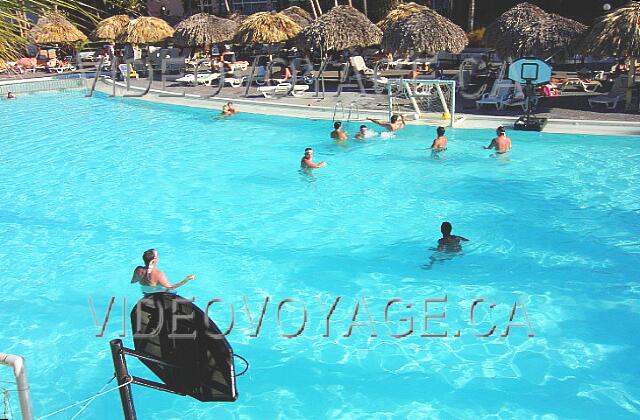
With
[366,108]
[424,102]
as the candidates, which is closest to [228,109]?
[366,108]

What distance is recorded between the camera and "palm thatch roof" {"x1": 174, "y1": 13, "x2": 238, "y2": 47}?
26.0m

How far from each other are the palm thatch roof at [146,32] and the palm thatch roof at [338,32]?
8.96m

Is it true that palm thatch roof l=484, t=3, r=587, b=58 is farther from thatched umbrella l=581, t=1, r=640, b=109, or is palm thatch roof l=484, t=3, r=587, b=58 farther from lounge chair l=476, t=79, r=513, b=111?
thatched umbrella l=581, t=1, r=640, b=109

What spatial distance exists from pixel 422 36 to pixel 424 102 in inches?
109

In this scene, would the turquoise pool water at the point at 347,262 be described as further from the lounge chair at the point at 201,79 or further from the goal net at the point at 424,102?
the lounge chair at the point at 201,79

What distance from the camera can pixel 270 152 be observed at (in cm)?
1603

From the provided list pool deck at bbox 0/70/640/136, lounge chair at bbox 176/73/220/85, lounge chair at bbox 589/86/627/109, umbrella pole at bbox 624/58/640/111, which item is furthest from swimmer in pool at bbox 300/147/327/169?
lounge chair at bbox 176/73/220/85

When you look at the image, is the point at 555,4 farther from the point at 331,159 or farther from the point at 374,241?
the point at 374,241

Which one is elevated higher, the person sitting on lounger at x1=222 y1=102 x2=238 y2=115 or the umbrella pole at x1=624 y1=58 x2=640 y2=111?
the umbrella pole at x1=624 y1=58 x2=640 y2=111

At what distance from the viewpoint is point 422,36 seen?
19859mm

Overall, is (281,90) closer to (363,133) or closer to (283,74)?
(283,74)

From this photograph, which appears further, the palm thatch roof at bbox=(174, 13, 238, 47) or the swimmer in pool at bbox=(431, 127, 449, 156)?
the palm thatch roof at bbox=(174, 13, 238, 47)

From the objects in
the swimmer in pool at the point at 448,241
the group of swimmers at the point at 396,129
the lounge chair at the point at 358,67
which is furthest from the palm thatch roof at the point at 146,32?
the swimmer in pool at the point at 448,241

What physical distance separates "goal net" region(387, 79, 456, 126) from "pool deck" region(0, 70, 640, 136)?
9.9 inches
